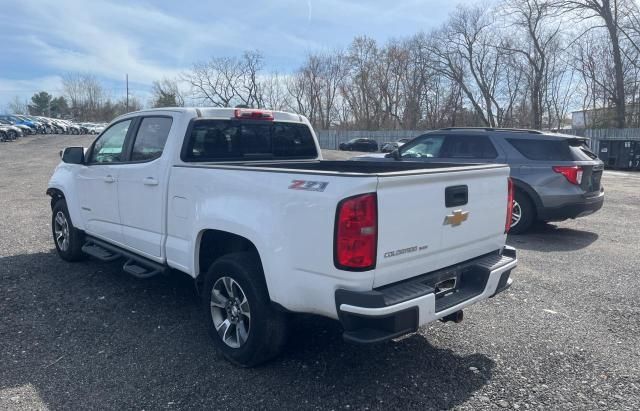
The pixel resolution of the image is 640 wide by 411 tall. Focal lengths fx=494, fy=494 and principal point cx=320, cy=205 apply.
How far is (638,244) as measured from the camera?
24.9 ft

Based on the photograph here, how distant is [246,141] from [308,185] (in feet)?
6.99

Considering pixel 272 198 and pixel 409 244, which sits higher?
pixel 272 198

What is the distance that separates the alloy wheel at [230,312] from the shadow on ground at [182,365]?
0.21 metres

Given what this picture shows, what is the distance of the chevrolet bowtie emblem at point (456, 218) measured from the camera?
336cm

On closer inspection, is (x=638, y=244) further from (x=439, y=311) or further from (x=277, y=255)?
(x=277, y=255)

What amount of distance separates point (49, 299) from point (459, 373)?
4.01 meters

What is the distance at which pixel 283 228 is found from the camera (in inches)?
122

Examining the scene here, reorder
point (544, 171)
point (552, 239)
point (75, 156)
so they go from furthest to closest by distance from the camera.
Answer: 1. point (552, 239)
2. point (544, 171)
3. point (75, 156)

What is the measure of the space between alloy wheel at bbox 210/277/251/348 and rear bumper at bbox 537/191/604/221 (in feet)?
19.9

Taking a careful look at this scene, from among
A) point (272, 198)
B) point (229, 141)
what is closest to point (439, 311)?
point (272, 198)

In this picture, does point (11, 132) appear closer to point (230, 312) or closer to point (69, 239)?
point (69, 239)

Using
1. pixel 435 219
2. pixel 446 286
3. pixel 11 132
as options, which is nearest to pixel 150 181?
pixel 435 219

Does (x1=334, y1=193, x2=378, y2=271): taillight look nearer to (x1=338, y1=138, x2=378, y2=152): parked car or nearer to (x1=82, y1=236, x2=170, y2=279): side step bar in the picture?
(x1=82, y1=236, x2=170, y2=279): side step bar

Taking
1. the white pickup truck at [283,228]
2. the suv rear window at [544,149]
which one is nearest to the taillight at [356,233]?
the white pickup truck at [283,228]
